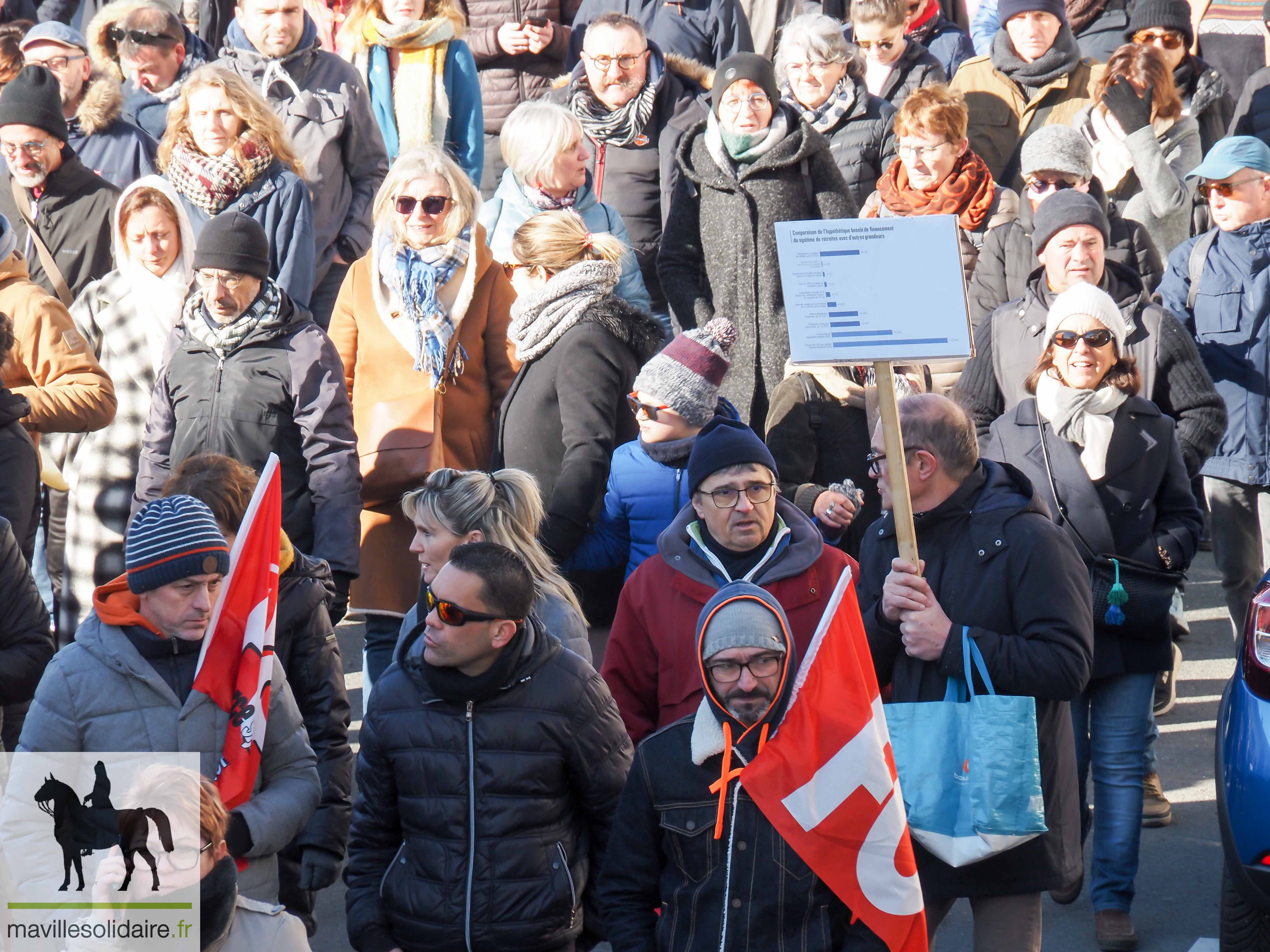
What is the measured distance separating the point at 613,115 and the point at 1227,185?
3018 mm

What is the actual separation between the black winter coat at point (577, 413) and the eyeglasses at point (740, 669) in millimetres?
1910

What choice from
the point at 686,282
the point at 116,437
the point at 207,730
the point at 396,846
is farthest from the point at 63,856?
the point at 686,282

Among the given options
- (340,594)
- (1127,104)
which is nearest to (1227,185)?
(1127,104)

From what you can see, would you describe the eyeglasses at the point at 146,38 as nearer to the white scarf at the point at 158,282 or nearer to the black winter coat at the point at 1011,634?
the white scarf at the point at 158,282

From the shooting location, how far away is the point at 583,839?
13.7ft

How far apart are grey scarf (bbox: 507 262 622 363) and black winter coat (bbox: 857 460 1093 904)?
1826mm

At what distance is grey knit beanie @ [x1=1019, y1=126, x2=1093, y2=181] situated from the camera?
7.35 m

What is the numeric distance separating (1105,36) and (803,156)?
443 centimetres

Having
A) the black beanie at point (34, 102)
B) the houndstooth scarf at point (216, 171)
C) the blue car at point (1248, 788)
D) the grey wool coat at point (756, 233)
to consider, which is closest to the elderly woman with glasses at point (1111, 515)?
the blue car at point (1248, 788)

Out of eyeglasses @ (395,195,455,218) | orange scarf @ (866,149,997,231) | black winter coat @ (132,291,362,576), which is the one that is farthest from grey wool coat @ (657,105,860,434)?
black winter coat @ (132,291,362,576)

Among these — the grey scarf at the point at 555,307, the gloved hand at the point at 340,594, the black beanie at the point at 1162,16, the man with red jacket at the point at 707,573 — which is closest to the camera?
the man with red jacket at the point at 707,573

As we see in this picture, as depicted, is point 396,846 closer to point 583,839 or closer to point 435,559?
point 583,839

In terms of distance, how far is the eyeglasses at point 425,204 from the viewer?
21.2 ft

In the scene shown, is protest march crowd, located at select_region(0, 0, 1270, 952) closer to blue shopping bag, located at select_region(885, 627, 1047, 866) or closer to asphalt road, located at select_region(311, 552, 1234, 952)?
blue shopping bag, located at select_region(885, 627, 1047, 866)
